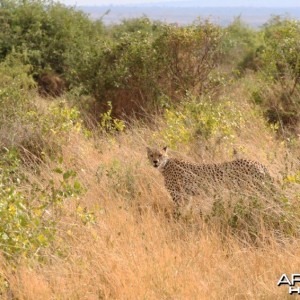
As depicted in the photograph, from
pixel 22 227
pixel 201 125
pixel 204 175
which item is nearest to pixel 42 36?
pixel 201 125

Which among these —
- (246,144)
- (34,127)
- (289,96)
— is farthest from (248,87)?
(34,127)

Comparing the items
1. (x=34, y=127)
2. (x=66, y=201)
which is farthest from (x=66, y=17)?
(x=66, y=201)

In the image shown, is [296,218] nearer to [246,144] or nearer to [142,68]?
[246,144]

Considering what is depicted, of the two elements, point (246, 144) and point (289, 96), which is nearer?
point (246, 144)

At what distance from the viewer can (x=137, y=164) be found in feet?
21.1

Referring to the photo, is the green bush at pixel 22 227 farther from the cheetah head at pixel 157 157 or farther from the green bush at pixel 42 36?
the green bush at pixel 42 36

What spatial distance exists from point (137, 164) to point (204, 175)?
0.84 metres

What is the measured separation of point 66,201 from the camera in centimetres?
545

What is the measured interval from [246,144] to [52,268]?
353 cm

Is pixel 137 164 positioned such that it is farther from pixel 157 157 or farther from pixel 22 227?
pixel 22 227

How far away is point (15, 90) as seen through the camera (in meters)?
8.65

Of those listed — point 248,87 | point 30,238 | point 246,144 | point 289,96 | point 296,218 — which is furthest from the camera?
point 248,87

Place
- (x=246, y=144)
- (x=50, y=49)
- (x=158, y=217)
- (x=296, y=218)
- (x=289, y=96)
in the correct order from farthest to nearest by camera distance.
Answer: (x=50, y=49) → (x=289, y=96) → (x=246, y=144) → (x=158, y=217) → (x=296, y=218)

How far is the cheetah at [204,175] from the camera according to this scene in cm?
564
